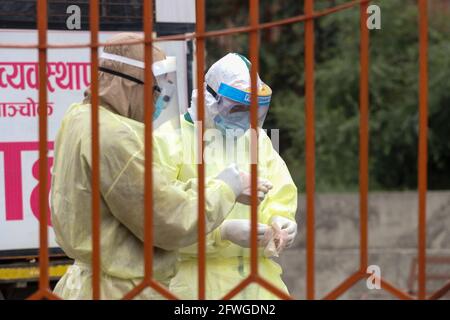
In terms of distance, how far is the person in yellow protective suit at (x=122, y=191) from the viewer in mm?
2752

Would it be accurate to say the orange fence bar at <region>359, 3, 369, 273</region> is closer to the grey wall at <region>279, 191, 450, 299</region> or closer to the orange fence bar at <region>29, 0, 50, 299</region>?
the orange fence bar at <region>29, 0, 50, 299</region>

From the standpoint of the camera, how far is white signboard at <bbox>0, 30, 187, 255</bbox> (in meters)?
4.90

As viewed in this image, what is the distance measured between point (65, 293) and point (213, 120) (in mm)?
815

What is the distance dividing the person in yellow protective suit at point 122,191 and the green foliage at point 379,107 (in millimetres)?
7949

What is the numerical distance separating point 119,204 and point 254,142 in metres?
0.44

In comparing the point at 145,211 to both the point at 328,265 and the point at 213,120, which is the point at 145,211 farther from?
the point at 328,265

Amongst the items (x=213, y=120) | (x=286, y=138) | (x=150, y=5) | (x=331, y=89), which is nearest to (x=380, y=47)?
(x=331, y=89)

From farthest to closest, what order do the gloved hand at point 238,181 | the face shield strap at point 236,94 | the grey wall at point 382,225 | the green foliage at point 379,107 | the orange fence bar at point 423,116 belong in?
the green foliage at point 379,107, the grey wall at point 382,225, the face shield strap at point 236,94, the gloved hand at point 238,181, the orange fence bar at point 423,116

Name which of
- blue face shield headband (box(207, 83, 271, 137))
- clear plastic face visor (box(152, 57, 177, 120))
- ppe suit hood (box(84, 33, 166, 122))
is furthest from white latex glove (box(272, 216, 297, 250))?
ppe suit hood (box(84, 33, 166, 122))

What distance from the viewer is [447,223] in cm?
948

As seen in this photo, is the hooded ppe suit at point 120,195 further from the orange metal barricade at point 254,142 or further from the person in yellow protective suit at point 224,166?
the person in yellow protective suit at point 224,166

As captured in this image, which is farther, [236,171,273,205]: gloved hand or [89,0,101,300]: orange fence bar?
[236,171,273,205]: gloved hand

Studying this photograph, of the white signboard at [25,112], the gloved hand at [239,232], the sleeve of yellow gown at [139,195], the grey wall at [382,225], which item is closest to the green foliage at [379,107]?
the grey wall at [382,225]
